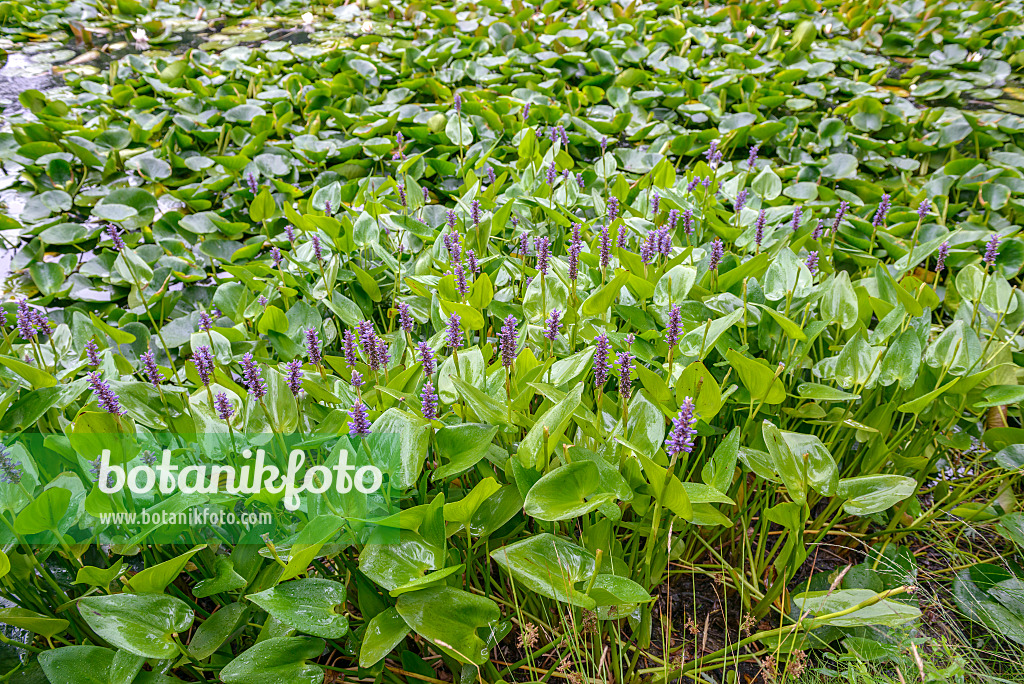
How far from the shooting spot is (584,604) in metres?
0.99

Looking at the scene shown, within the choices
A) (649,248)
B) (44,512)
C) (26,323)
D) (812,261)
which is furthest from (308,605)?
(812,261)

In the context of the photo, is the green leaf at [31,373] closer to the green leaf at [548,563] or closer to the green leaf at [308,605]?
the green leaf at [308,605]

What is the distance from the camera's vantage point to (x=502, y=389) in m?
1.36

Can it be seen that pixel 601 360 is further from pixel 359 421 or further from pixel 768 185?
pixel 768 185

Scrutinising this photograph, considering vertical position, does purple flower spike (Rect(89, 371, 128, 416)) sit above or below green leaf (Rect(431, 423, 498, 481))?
above

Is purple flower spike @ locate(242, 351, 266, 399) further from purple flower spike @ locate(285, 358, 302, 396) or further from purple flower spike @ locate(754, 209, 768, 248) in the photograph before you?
purple flower spike @ locate(754, 209, 768, 248)

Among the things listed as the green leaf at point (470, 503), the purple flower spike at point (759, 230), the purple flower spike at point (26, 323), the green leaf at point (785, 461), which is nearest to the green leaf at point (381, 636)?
the green leaf at point (470, 503)

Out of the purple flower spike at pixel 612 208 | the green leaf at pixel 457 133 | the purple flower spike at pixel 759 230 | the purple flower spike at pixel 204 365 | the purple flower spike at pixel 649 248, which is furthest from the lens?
the green leaf at pixel 457 133

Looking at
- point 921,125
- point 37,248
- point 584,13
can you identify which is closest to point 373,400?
point 37,248

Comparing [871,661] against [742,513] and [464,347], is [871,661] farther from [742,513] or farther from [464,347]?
[464,347]

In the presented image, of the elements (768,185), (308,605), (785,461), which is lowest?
(308,605)

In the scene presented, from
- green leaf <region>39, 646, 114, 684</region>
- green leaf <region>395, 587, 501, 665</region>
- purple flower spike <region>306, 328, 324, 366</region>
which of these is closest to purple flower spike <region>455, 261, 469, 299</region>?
purple flower spike <region>306, 328, 324, 366</region>

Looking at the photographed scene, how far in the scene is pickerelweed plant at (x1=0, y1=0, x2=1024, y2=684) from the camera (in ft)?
3.59

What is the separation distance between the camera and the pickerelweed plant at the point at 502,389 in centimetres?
109
